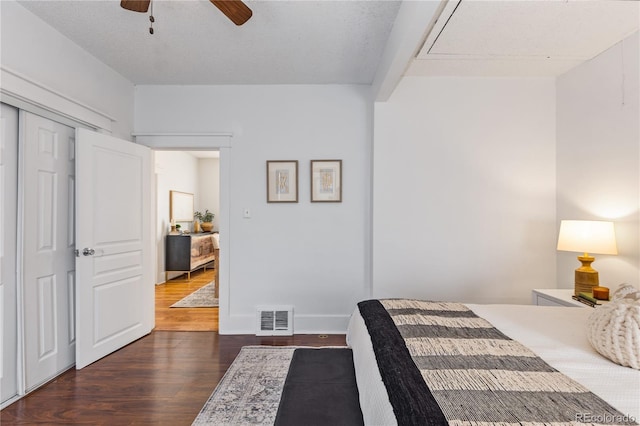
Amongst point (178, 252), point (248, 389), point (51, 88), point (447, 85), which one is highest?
point (447, 85)

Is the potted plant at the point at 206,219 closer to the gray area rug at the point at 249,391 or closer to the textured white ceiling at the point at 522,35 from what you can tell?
the gray area rug at the point at 249,391

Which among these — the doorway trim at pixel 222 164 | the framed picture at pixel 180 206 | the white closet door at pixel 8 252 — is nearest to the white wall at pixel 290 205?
the doorway trim at pixel 222 164

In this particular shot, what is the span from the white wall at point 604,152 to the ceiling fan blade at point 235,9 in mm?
2629

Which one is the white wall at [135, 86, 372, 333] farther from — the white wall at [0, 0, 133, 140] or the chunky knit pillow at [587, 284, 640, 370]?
the chunky knit pillow at [587, 284, 640, 370]

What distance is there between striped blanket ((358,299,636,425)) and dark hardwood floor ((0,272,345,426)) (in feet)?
4.75

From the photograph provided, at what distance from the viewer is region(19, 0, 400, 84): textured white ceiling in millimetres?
2186

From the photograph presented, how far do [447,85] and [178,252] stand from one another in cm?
493

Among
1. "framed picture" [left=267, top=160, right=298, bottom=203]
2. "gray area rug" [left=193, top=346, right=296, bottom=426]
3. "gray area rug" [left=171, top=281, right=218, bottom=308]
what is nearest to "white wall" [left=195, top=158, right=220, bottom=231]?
"gray area rug" [left=171, top=281, right=218, bottom=308]

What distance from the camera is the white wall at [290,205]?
135 inches

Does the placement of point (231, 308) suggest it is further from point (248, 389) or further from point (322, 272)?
point (248, 389)

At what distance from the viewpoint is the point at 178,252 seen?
580 centimetres

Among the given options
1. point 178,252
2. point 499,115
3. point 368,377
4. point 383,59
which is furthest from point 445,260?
point 178,252

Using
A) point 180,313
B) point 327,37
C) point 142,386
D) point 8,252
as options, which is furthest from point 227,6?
point 180,313

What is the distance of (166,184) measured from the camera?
604 centimetres
